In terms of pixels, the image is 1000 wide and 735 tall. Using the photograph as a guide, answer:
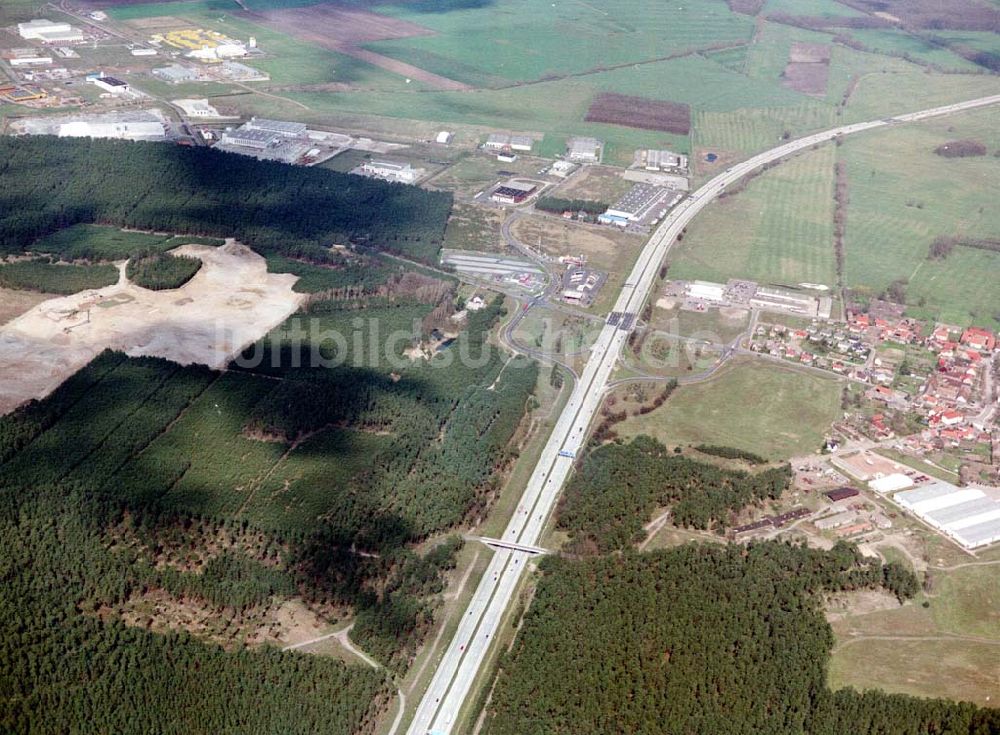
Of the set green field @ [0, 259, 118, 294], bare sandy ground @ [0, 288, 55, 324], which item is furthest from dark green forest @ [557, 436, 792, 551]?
bare sandy ground @ [0, 288, 55, 324]

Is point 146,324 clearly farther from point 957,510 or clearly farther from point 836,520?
point 957,510

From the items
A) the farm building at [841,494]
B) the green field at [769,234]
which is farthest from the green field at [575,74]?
the farm building at [841,494]

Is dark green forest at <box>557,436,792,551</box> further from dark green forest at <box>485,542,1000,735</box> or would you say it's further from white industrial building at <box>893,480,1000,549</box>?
white industrial building at <box>893,480,1000,549</box>

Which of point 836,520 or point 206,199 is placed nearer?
point 836,520

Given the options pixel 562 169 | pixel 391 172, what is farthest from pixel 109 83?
pixel 562 169

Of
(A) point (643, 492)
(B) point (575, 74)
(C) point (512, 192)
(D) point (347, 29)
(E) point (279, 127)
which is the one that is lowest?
(C) point (512, 192)

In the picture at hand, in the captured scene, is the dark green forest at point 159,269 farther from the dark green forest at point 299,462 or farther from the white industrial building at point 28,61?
the white industrial building at point 28,61

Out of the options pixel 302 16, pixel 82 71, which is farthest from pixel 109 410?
pixel 302 16
